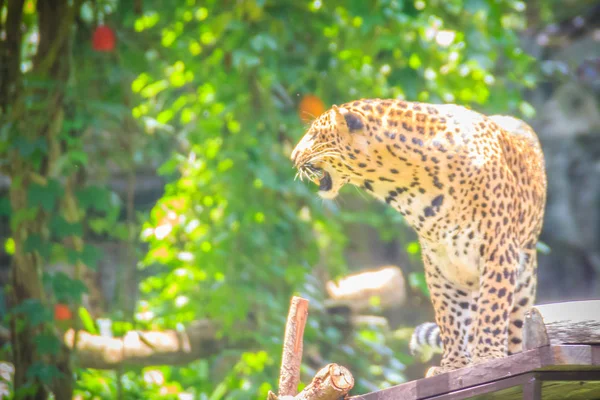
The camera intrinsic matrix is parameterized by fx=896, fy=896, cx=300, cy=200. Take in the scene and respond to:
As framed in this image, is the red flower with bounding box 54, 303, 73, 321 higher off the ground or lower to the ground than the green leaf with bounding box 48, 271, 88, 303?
lower

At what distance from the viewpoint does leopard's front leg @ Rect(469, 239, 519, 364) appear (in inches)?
119

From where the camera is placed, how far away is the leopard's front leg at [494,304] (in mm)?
3014

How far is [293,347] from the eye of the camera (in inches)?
122

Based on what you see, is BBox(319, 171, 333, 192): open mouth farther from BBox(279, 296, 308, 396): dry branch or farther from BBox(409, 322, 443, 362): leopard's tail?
BBox(409, 322, 443, 362): leopard's tail

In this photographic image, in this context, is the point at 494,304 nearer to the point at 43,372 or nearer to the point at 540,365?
the point at 540,365

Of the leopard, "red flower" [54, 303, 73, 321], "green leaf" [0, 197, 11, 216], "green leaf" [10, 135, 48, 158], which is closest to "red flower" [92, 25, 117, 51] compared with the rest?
"green leaf" [10, 135, 48, 158]

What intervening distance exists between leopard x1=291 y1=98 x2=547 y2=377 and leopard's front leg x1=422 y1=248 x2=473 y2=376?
9 centimetres

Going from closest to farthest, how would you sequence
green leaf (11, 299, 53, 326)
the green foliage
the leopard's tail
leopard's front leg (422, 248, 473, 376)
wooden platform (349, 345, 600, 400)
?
wooden platform (349, 345, 600, 400)
leopard's front leg (422, 248, 473, 376)
the leopard's tail
green leaf (11, 299, 53, 326)
the green foliage

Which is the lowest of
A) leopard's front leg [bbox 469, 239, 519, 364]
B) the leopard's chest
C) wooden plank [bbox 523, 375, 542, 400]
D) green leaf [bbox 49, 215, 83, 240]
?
wooden plank [bbox 523, 375, 542, 400]

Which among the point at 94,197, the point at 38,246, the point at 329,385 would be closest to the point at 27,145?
the point at 94,197

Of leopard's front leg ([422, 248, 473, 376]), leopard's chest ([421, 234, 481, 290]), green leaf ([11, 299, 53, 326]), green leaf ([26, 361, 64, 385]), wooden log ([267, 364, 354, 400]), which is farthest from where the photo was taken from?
green leaf ([26, 361, 64, 385])

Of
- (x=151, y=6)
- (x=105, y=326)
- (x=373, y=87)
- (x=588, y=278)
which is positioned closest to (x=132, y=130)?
(x=151, y=6)

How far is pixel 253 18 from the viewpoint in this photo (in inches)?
248

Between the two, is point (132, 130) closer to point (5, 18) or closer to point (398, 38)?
point (5, 18)
